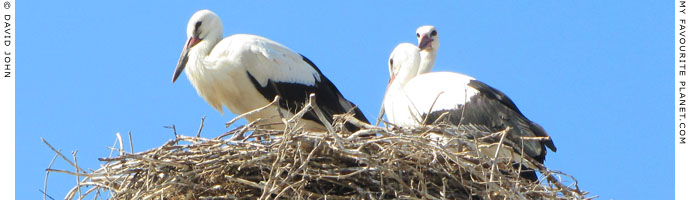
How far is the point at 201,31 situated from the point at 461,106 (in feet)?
6.34

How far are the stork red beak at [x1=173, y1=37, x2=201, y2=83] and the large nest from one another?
2834 millimetres

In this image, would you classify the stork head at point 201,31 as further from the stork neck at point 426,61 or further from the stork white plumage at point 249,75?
the stork neck at point 426,61

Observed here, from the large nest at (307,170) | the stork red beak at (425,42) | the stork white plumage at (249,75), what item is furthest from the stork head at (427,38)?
the large nest at (307,170)

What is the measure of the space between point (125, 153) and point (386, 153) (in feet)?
4.09

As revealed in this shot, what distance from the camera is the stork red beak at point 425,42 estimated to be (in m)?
10.6

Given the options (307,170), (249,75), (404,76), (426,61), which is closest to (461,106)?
(404,76)

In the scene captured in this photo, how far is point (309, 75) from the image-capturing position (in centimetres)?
959

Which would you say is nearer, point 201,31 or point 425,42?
point 201,31

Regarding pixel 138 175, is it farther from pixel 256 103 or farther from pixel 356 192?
pixel 256 103

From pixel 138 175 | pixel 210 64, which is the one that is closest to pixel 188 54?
pixel 210 64

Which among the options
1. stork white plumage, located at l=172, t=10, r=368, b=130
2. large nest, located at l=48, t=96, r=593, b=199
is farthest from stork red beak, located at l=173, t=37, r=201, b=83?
large nest, located at l=48, t=96, r=593, b=199

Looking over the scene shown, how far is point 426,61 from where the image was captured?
34.9ft

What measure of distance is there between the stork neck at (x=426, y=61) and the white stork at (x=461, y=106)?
34.3 inches

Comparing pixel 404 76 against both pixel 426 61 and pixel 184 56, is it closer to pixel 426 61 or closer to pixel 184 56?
pixel 426 61
